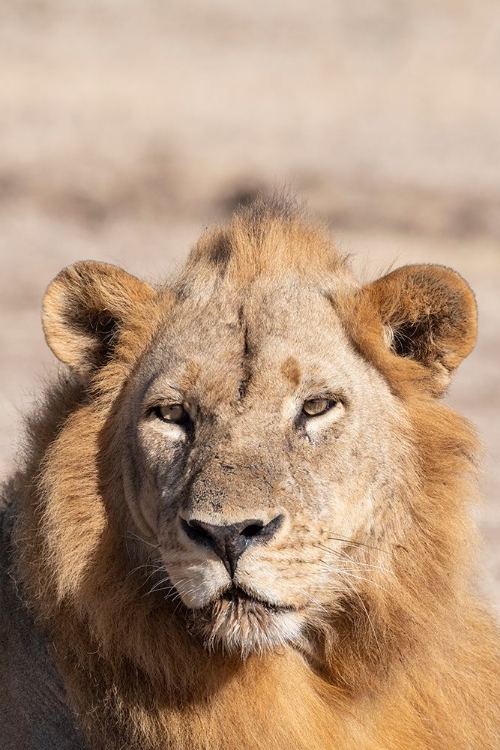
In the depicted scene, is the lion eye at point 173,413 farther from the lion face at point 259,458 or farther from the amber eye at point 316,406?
the amber eye at point 316,406

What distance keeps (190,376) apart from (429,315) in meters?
0.79

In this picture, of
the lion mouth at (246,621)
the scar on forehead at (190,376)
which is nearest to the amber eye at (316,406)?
the scar on forehead at (190,376)

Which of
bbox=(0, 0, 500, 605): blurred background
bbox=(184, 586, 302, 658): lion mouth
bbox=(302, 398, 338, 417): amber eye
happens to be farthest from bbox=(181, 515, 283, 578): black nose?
bbox=(0, 0, 500, 605): blurred background

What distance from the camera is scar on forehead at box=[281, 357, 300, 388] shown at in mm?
3551

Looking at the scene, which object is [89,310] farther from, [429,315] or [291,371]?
[429,315]

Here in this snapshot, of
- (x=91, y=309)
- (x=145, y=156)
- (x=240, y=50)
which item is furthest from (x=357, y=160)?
(x=91, y=309)

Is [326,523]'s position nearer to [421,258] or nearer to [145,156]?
[421,258]

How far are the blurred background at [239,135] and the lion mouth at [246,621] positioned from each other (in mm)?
4046

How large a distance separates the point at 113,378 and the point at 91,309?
0.24 m

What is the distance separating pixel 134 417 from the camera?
3775 millimetres

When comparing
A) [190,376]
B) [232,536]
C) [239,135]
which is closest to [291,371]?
[190,376]

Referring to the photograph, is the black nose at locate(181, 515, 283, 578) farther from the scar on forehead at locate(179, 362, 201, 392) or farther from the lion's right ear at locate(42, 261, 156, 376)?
the lion's right ear at locate(42, 261, 156, 376)

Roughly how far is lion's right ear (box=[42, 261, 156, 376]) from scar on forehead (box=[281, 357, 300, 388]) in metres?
0.64

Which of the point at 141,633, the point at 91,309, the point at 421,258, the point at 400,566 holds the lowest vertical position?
the point at 141,633
